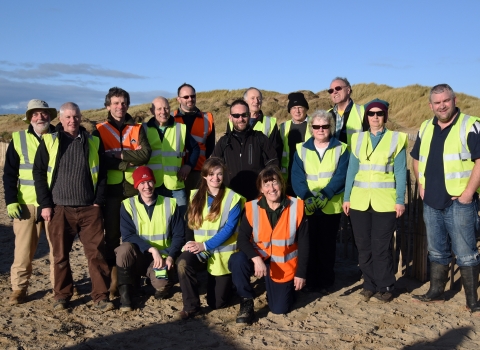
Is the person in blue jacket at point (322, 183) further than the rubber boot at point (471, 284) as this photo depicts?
Yes

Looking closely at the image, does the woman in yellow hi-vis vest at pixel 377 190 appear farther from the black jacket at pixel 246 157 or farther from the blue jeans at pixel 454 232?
the black jacket at pixel 246 157

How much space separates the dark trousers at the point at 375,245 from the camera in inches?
200

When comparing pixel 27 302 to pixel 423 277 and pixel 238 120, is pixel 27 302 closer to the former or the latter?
pixel 238 120

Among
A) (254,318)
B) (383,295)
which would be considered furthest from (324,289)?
(254,318)

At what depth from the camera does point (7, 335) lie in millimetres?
4434

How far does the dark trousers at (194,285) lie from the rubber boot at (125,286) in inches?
20.7

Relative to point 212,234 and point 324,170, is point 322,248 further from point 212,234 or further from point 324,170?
point 212,234

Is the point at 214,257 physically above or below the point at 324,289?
above

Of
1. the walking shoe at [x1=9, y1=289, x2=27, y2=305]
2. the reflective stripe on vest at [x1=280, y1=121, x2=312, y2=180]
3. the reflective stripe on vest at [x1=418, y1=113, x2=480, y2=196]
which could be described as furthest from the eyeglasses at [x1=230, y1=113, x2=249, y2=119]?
the walking shoe at [x1=9, y1=289, x2=27, y2=305]

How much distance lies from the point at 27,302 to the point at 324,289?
317 centimetres

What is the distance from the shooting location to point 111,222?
535cm

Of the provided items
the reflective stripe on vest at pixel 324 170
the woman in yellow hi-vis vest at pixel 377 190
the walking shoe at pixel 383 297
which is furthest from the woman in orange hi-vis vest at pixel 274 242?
the walking shoe at pixel 383 297

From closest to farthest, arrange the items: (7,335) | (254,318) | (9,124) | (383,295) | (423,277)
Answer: (7,335) → (254,318) → (383,295) → (423,277) → (9,124)

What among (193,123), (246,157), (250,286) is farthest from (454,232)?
(193,123)
